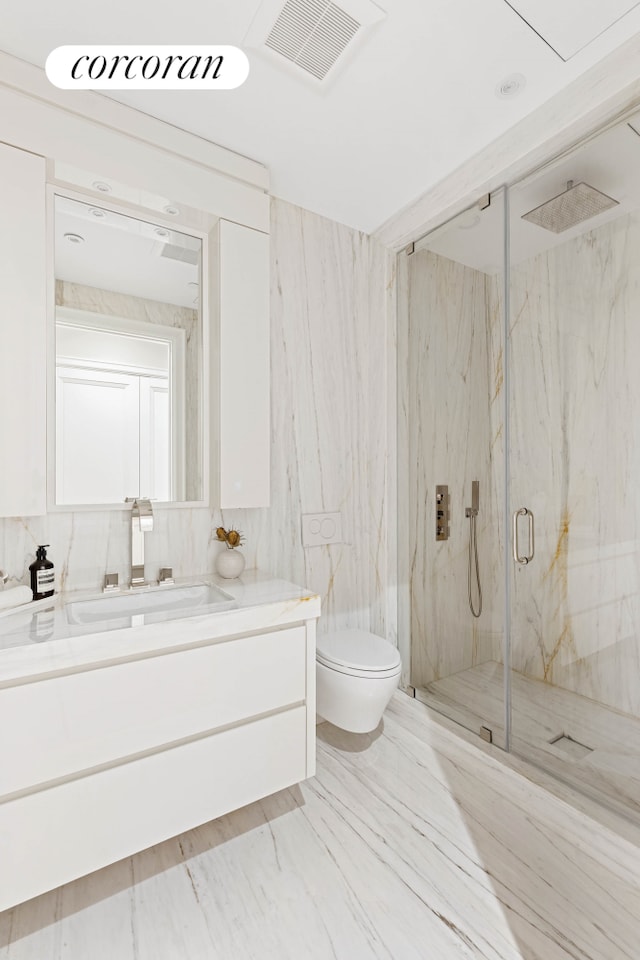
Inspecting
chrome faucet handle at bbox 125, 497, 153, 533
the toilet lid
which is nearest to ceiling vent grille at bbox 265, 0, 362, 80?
chrome faucet handle at bbox 125, 497, 153, 533

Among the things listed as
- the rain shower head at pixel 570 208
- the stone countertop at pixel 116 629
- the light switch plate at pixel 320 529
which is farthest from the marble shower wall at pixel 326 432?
the rain shower head at pixel 570 208

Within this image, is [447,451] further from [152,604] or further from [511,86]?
[152,604]

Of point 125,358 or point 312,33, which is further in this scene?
point 125,358

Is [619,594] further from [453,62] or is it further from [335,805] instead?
[453,62]

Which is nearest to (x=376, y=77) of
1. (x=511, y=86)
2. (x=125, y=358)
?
(x=511, y=86)

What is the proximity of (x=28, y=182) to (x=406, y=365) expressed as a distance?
1722 millimetres

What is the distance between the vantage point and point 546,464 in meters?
1.88

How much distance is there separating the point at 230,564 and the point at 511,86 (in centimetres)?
194

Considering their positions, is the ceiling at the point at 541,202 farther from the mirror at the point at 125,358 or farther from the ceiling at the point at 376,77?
the mirror at the point at 125,358

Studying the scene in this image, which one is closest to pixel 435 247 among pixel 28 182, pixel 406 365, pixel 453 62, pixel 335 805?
pixel 406 365

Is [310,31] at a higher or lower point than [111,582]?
higher

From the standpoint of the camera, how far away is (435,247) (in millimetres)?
2279

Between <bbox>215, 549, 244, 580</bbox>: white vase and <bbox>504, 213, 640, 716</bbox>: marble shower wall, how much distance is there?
1.15m

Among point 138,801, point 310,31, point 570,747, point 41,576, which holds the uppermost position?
point 310,31
